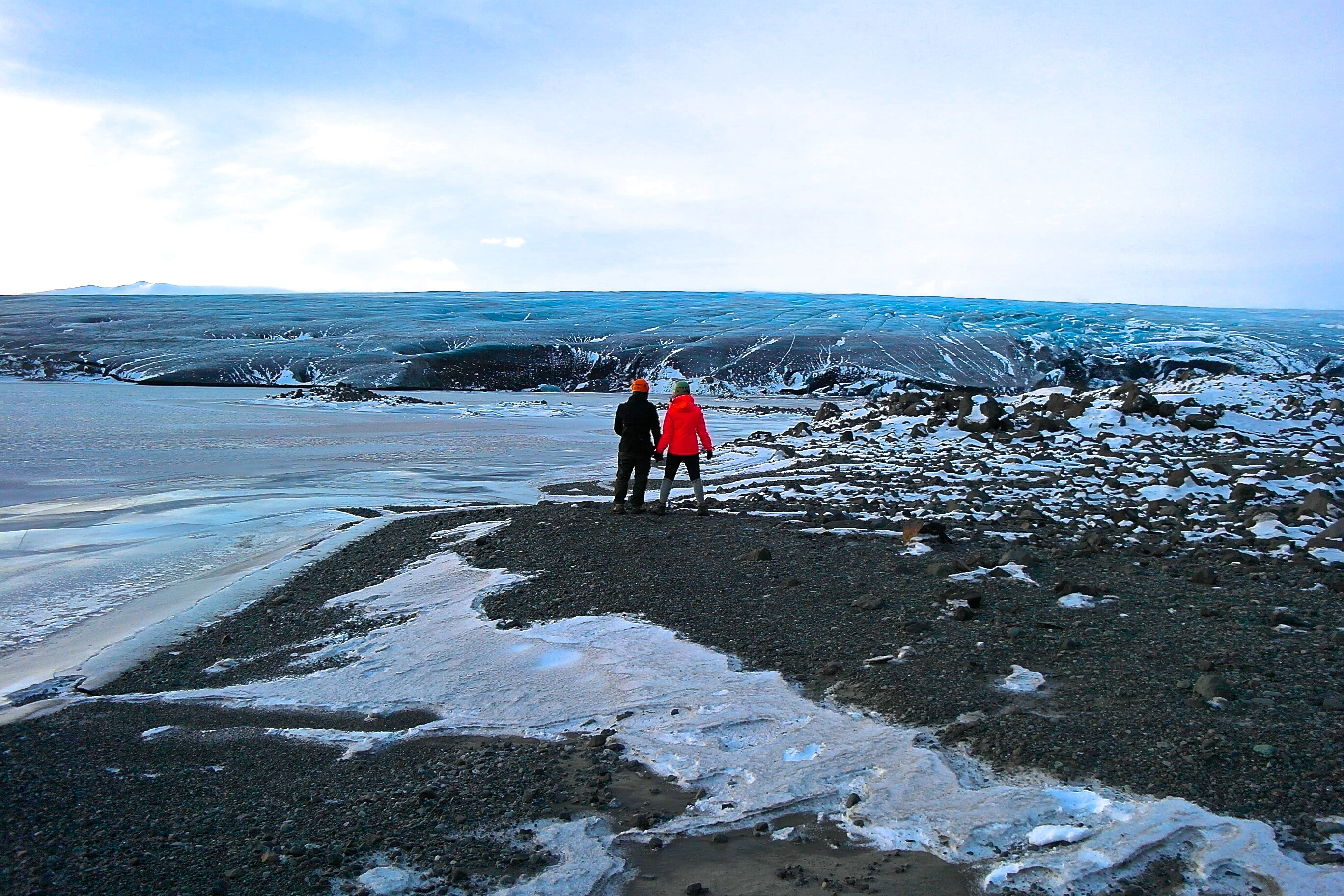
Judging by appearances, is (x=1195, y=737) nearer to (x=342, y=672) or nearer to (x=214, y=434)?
(x=342, y=672)

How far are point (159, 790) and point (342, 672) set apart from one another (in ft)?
5.27

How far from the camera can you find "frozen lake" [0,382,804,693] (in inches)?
297

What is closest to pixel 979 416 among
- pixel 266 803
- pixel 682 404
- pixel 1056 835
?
pixel 682 404

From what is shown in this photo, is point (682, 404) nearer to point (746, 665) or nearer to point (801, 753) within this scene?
point (746, 665)

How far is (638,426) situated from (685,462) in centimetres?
60

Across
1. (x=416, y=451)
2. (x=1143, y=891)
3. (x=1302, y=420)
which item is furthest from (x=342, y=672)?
(x=1302, y=420)

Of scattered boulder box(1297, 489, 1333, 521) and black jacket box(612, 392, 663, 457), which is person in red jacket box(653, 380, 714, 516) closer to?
black jacket box(612, 392, 663, 457)

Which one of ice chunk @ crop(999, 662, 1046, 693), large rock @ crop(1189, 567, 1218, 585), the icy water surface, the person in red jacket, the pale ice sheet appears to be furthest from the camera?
the person in red jacket

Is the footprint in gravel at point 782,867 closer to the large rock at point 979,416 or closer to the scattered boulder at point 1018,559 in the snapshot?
the scattered boulder at point 1018,559

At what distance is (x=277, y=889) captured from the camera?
3.11 metres

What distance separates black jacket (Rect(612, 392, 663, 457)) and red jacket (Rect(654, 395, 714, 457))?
97 mm

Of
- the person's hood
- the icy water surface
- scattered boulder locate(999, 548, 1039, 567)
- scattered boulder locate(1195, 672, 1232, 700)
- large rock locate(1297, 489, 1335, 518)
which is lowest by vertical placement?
the icy water surface

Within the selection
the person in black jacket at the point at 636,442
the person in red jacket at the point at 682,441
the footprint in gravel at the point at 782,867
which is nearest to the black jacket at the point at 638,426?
the person in black jacket at the point at 636,442

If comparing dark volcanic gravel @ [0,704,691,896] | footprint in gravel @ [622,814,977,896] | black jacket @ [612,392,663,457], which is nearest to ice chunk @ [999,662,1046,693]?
footprint in gravel @ [622,814,977,896]
